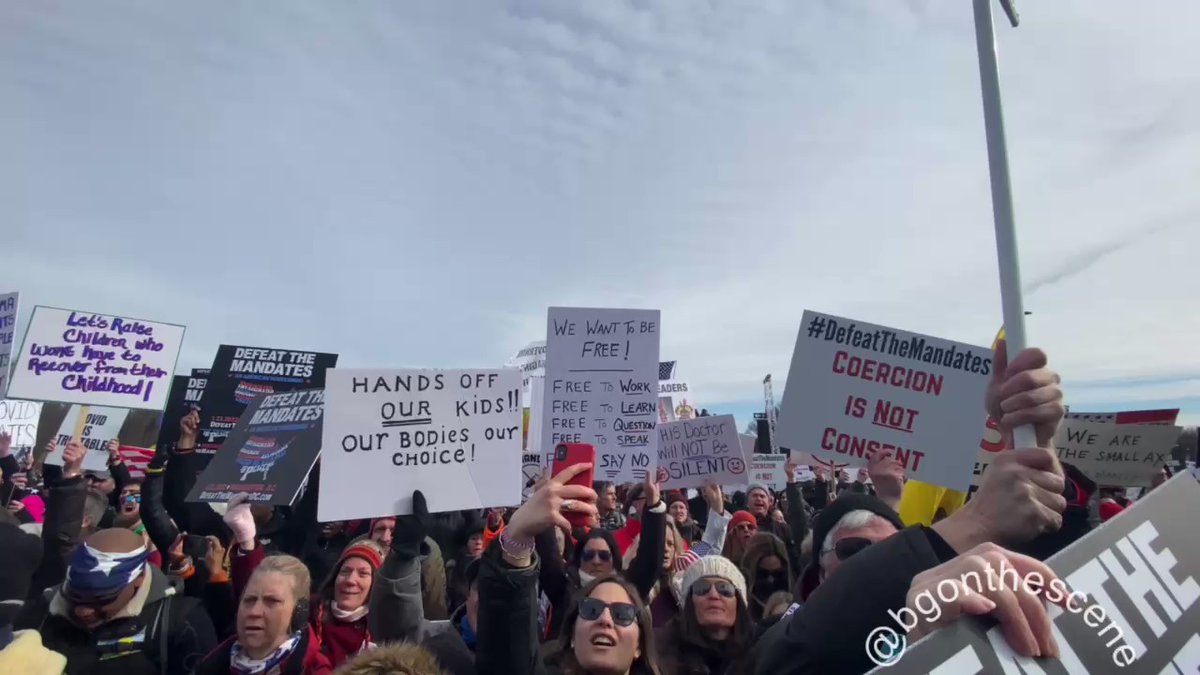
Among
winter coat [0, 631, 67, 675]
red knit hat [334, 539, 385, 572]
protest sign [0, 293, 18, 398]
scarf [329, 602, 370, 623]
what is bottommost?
winter coat [0, 631, 67, 675]

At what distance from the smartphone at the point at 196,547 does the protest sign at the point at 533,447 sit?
2215 mm

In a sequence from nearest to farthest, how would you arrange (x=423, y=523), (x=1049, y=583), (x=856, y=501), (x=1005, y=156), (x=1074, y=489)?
(x=1049, y=583)
(x=1005, y=156)
(x=856, y=501)
(x=423, y=523)
(x=1074, y=489)

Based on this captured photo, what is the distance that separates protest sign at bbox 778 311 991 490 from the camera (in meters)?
4.29

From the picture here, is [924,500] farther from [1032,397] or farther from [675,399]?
[675,399]

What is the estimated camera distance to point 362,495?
3.60 meters

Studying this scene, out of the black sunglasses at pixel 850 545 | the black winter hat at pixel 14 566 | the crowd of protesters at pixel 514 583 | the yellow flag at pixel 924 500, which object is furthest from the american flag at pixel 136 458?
the black sunglasses at pixel 850 545

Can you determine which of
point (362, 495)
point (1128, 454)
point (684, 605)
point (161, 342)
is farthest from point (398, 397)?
point (1128, 454)

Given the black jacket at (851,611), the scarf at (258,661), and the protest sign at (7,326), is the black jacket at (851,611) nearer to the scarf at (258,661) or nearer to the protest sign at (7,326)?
the scarf at (258,661)

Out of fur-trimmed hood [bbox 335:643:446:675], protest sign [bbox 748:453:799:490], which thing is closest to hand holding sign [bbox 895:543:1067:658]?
fur-trimmed hood [bbox 335:643:446:675]

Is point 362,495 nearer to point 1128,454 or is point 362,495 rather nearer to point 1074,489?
point 1074,489

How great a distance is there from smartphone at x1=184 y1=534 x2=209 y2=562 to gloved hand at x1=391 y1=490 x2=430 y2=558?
77.3 inches

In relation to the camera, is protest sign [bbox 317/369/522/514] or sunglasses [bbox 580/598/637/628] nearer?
sunglasses [bbox 580/598/637/628]

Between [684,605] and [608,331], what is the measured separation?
305 cm

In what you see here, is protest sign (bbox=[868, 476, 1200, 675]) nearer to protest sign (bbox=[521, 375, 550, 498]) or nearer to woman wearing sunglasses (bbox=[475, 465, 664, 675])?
woman wearing sunglasses (bbox=[475, 465, 664, 675])
